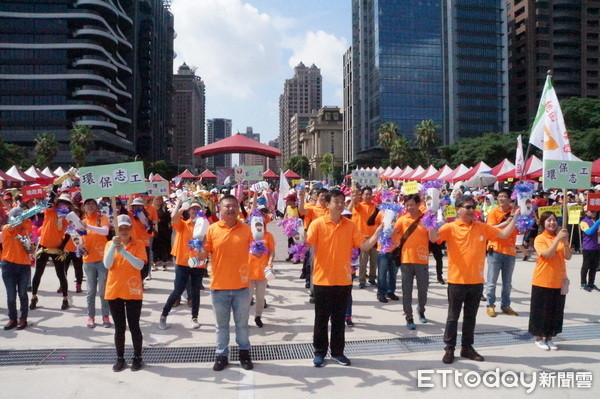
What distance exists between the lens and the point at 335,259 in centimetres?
525

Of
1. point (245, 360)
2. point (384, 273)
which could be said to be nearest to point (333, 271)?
point (245, 360)

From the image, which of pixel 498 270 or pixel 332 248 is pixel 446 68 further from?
pixel 332 248

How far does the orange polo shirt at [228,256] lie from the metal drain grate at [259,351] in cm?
111

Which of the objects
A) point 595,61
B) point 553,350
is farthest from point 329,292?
point 595,61

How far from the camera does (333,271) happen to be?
5.24 metres

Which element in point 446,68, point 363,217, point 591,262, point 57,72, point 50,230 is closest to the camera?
point 50,230

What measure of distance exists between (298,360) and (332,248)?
1.49 metres

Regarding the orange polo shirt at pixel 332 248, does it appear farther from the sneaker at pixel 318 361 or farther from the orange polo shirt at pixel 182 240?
the orange polo shirt at pixel 182 240

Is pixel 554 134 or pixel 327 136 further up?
pixel 327 136

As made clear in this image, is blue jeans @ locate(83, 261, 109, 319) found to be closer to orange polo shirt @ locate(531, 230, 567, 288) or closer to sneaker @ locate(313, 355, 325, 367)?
sneaker @ locate(313, 355, 325, 367)

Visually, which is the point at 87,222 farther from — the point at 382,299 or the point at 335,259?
the point at 382,299

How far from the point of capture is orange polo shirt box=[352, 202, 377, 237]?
876 cm

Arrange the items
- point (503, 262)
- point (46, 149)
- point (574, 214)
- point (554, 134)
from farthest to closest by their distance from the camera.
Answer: point (46, 149) < point (574, 214) < point (554, 134) < point (503, 262)

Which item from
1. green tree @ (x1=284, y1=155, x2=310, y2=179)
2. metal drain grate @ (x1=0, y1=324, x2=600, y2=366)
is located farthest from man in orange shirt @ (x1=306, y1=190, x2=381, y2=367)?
green tree @ (x1=284, y1=155, x2=310, y2=179)
